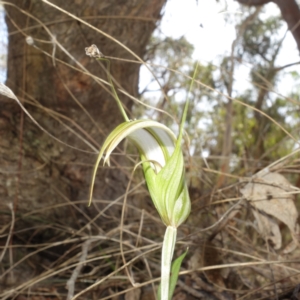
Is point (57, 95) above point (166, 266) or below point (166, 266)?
above

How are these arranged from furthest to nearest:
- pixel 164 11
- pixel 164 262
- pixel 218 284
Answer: pixel 164 11, pixel 218 284, pixel 164 262

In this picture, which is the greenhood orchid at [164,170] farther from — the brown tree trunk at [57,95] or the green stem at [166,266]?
the brown tree trunk at [57,95]

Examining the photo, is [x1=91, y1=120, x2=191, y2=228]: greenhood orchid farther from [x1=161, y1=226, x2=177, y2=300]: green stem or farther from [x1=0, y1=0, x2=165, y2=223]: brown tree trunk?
[x1=0, y1=0, x2=165, y2=223]: brown tree trunk

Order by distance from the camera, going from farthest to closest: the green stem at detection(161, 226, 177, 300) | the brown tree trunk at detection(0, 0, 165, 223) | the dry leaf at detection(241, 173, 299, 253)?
the brown tree trunk at detection(0, 0, 165, 223), the dry leaf at detection(241, 173, 299, 253), the green stem at detection(161, 226, 177, 300)

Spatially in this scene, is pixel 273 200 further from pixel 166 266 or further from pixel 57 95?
pixel 57 95

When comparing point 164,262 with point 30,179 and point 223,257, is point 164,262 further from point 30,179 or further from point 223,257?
point 30,179

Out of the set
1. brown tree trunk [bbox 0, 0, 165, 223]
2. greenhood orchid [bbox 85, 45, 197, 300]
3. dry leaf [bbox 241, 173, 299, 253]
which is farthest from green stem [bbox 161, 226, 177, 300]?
brown tree trunk [bbox 0, 0, 165, 223]

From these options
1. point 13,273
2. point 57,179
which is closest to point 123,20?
point 57,179

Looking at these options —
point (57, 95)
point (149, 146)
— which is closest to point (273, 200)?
point (149, 146)
